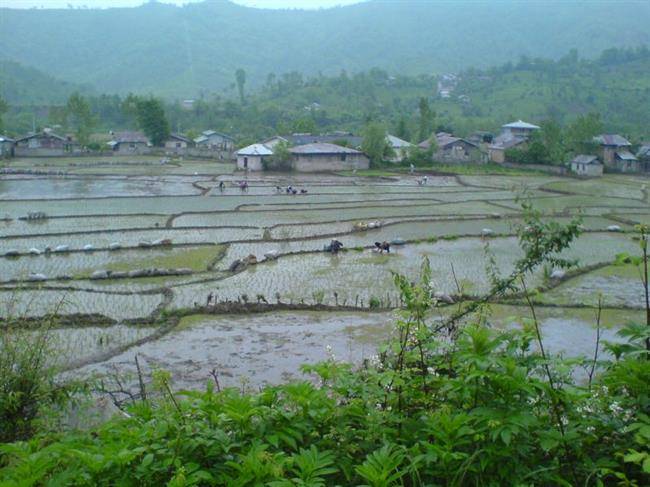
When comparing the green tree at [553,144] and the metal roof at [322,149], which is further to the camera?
the green tree at [553,144]

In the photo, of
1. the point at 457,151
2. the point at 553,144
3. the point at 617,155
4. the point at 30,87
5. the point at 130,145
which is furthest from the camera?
the point at 30,87

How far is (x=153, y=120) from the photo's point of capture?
6850 cm

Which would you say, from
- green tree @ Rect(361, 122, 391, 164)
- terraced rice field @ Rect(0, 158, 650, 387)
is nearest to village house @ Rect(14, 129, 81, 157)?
terraced rice field @ Rect(0, 158, 650, 387)

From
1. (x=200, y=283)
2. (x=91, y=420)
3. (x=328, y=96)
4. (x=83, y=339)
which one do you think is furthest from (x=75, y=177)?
(x=328, y=96)

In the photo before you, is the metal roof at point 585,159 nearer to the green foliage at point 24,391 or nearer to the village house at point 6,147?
the village house at point 6,147

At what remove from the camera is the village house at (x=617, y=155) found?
59.0 meters

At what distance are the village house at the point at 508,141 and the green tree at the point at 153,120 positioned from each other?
34.2 m

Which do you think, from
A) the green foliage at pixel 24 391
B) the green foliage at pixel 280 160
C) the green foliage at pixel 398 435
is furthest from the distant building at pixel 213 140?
the green foliage at pixel 398 435

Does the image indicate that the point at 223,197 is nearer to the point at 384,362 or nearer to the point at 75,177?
the point at 75,177

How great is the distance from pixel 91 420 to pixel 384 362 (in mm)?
4072

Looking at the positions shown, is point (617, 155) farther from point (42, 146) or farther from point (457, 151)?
point (42, 146)

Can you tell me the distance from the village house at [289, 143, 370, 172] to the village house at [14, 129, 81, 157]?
25.2 meters

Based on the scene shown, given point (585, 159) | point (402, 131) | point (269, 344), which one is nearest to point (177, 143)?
point (402, 131)

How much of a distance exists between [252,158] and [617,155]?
1313 inches
